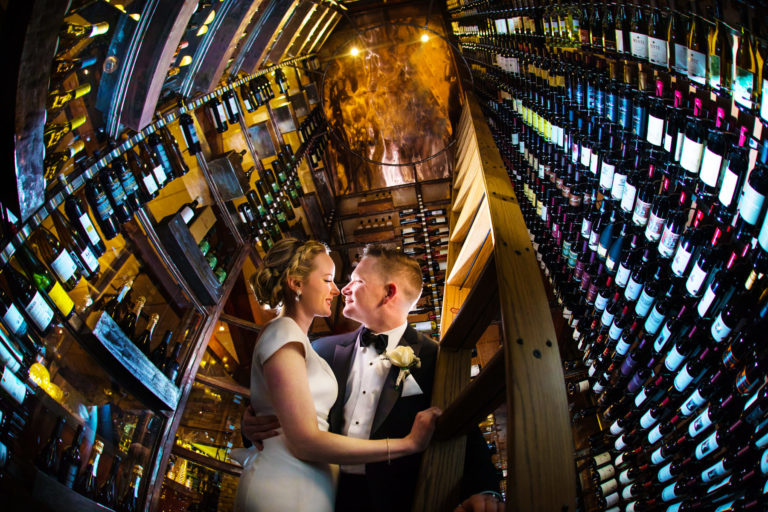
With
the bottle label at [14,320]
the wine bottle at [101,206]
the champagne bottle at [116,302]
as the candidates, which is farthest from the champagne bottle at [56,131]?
the champagne bottle at [116,302]

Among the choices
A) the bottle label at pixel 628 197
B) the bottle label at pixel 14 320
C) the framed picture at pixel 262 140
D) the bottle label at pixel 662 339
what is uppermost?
the framed picture at pixel 262 140

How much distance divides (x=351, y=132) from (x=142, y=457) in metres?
4.82

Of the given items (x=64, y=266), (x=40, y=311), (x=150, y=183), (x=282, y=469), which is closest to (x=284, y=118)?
(x=150, y=183)

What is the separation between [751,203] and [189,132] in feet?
10.6

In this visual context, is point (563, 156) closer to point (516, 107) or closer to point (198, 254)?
point (516, 107)

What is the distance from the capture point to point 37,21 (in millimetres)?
1795

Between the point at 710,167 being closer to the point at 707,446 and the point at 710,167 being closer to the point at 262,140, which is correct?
the point at 707,446

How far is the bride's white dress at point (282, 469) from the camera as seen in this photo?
1715 millimetres

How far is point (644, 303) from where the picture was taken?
2156 mm

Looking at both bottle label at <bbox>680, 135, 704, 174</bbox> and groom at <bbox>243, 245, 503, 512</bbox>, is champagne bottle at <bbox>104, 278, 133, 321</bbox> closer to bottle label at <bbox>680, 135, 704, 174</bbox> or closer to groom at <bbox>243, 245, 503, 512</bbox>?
groom at <bbox>243, 245, 503, 512</bbox>

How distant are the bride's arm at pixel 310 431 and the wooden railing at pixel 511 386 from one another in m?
0.08

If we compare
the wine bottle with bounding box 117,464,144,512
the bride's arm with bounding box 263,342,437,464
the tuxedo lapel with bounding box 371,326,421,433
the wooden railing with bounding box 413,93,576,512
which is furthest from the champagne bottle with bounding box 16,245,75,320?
the wooden railing with bounding box 413,93,576,512

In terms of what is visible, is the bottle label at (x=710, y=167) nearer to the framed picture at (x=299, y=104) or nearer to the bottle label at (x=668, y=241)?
the bottle label at (x=668, y=241)

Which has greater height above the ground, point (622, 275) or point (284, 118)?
point (284, 118)
